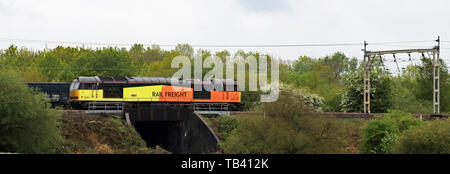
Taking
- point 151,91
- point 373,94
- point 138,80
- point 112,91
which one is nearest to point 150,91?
point 151,91

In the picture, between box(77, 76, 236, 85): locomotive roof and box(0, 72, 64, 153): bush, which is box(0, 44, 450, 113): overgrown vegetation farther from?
box(0, 72, 64, 153): bush

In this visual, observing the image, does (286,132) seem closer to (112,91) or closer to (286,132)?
(286,132)

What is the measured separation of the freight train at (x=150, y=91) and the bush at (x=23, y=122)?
11.9 m

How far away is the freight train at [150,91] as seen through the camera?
55059 millimetres

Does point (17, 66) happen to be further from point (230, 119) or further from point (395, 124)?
point (395, 124)

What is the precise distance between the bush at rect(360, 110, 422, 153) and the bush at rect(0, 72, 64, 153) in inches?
985

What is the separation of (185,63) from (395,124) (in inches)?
1904

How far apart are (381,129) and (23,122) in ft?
93.1

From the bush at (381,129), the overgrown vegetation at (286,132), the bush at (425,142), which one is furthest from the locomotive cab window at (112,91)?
the bush at (425,142)

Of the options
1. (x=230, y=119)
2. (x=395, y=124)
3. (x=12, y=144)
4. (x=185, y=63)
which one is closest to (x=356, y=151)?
(x=395, y=124)

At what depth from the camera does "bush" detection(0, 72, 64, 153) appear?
4109 centimetres

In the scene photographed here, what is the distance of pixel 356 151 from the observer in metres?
52.9

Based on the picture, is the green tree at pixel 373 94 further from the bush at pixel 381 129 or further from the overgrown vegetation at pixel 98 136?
the overgrown vegetation at pixel 98 136
